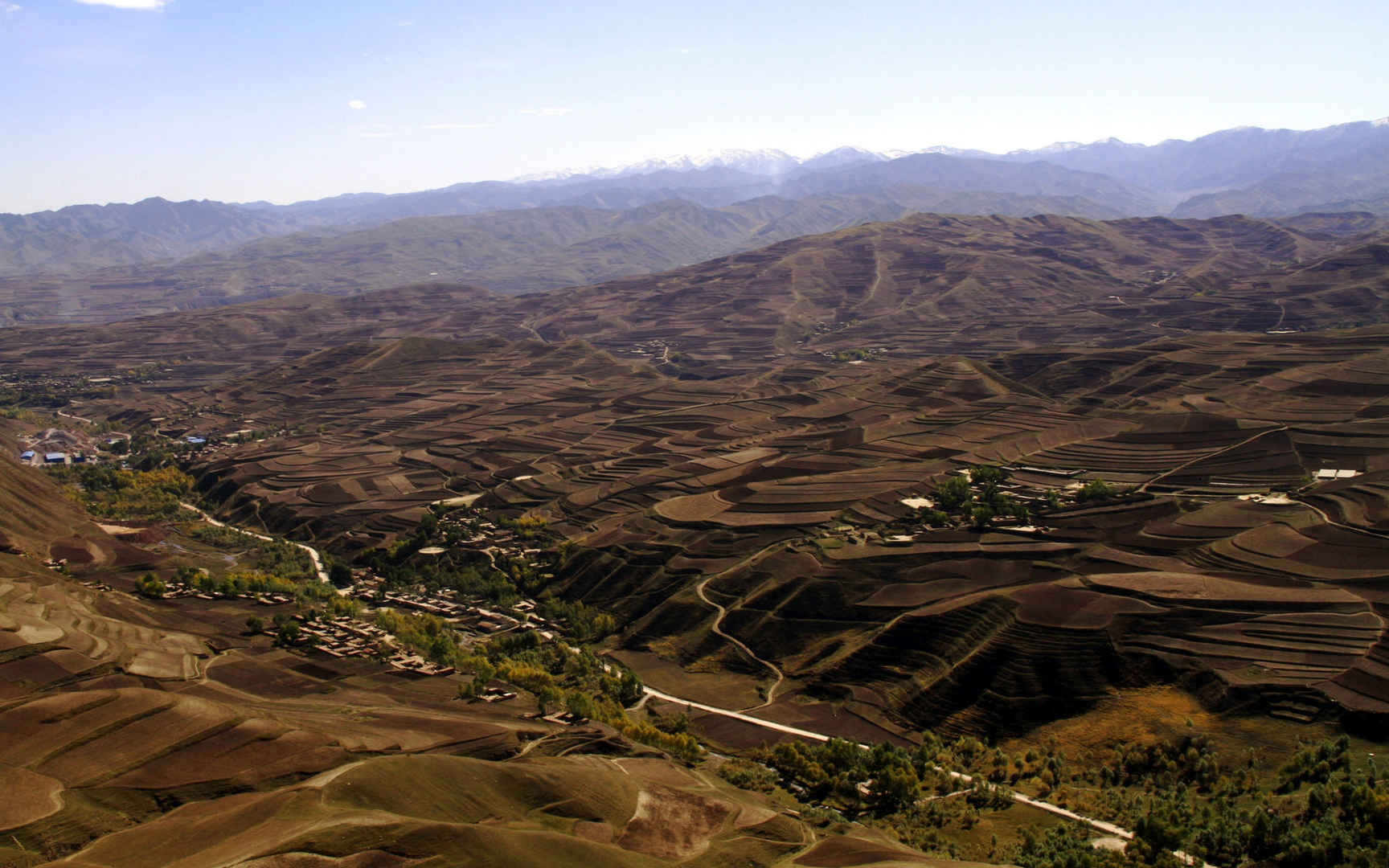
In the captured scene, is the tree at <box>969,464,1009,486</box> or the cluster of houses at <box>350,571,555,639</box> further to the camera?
the tree at <box>969,464,1009,486</box>

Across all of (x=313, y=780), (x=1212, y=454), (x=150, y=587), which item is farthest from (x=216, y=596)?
(x=1212, y=454)

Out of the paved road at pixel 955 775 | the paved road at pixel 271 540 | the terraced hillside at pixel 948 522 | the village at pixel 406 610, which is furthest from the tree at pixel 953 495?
the paved road at pixel 271 540

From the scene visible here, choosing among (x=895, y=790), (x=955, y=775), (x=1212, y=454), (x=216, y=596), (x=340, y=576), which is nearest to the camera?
(x=895, y=790)

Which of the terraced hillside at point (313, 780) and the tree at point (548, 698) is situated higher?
the terraced hillside at point (313, 780)

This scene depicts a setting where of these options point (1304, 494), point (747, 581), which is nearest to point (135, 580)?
point (747, 581)

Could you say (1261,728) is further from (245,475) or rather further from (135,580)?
(245,475)

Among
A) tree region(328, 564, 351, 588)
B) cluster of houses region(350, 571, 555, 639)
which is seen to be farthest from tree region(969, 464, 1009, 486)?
tree region(328, 564, 351, 588)

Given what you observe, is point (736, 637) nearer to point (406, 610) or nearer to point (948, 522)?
point (948, 522)

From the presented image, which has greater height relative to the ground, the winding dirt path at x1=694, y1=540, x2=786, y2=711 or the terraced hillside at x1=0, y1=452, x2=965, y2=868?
the terraced hillside at x1=0, y1=452, x2=965, y2=868

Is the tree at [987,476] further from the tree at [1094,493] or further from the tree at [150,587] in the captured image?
the tree at [150,587]

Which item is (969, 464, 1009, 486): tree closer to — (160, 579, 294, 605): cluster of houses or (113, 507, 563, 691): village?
(113, 507, 563, 691): village

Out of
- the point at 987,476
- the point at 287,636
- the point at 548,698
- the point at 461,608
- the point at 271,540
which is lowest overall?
the point at 461,608

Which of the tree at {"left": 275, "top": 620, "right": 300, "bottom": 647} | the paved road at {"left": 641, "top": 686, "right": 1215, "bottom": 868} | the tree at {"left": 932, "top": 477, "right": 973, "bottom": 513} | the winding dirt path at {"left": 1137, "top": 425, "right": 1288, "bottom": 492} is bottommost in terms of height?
the paved road at {"left": 641, "top": 686, "right": 1215, "bottom": 868}
